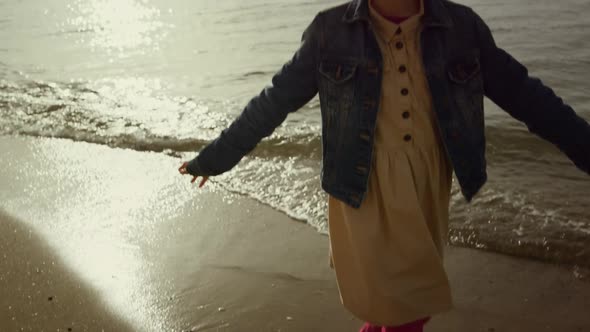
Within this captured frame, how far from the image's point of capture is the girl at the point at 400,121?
→ 1.92 meters

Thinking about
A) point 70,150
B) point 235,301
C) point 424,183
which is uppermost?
point 424,183

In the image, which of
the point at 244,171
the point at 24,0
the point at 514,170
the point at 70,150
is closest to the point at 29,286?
the point at 244,171

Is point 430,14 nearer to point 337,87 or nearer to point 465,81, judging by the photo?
point 465,81

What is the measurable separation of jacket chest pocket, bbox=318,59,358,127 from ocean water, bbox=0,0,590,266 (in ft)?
6.07

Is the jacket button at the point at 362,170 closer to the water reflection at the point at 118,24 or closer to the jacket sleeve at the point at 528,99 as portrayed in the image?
the jacket sleeve at the point at 528,99

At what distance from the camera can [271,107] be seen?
6.91 feet

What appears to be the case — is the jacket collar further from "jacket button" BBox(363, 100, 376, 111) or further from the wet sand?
the wet sand

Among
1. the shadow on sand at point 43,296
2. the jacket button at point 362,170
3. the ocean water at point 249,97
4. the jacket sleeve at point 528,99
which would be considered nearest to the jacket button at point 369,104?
the jacket button at point 362,170

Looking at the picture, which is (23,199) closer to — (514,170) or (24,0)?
(514,170)

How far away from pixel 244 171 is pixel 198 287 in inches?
69.9

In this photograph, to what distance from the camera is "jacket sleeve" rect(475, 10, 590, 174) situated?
193 centimetres

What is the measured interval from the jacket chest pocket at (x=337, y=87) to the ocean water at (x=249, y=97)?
1.85m

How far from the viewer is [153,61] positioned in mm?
10047

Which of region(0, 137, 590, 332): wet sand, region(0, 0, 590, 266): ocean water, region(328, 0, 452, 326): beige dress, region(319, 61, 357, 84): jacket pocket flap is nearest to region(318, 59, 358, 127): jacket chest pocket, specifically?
region(319, 61, 357, 84): jacket pocket flap
